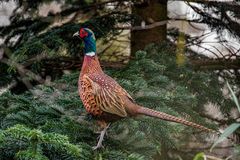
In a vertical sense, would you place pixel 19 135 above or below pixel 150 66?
above

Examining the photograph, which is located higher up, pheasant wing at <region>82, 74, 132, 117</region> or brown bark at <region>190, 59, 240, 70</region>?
pheasant wing at <region>82, 74, 132, 117</region>

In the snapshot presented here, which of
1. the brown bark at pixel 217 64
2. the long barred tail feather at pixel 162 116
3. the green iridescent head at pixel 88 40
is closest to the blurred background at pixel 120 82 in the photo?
the brown bark at pixel 217 64

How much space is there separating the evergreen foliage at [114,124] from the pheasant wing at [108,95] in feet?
0.39

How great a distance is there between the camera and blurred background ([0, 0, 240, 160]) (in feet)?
10.0

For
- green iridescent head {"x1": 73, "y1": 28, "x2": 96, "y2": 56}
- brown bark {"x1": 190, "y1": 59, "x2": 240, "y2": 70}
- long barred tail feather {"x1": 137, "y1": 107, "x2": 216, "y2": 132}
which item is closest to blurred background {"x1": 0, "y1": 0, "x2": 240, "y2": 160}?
brown bark {"x1": 190, "y1": 59, "x2": 240, "y2": 70}

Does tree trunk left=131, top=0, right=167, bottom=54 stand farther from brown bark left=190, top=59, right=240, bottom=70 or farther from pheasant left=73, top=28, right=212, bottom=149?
pheasant left=73, top=28, right=212, bottom=149

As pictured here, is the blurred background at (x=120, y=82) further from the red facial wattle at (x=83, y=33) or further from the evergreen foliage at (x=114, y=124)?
the red facial wattle at (x=83, y=33)

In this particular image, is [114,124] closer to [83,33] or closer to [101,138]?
[101,138]

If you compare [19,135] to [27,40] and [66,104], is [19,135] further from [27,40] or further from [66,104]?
[27,40]

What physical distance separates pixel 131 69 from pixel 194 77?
499 mm

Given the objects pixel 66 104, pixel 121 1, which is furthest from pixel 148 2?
pixel 66 104

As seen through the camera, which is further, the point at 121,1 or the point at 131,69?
the point at 121,1

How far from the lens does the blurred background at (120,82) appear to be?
3054 millimetres

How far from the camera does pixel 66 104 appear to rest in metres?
3.68
